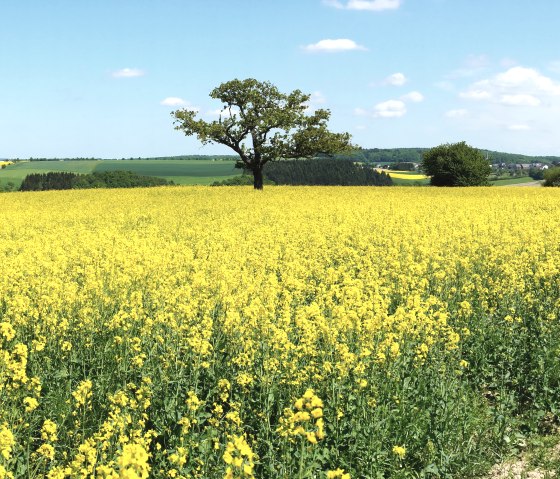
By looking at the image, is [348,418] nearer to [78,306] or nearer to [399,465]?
[399,465]

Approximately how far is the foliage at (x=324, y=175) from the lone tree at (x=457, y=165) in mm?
15935

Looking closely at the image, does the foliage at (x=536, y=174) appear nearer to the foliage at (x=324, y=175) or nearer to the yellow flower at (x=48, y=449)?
the foliage at (x=324, y=175)

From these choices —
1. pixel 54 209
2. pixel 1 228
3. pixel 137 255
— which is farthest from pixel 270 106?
pixel 137 255

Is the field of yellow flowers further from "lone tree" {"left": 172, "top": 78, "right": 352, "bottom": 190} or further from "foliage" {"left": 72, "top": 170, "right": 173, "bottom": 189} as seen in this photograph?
"foliage" {"left": 72, "top": 170, "right": 173, "bottom": 189}

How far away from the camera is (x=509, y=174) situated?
6112 inches

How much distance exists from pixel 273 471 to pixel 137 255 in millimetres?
7355

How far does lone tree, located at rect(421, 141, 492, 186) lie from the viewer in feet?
252

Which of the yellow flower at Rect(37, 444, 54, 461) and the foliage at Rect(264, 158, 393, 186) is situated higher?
the foliage at Rect(264, 158, 393, 186)

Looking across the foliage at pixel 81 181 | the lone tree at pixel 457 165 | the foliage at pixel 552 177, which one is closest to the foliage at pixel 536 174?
the foliage at pixel 552 177

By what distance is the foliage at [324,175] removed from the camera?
98188mm

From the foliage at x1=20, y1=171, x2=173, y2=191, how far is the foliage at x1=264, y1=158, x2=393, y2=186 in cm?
2595

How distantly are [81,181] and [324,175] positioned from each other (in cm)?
4516

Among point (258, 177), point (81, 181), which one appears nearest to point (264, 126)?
point (258, 177)

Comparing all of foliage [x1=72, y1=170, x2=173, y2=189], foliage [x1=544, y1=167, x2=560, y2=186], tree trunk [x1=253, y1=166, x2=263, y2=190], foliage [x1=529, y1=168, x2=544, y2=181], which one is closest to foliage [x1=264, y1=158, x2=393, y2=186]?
foliage [x1=544, y1=167, x2=560, y2=186]
